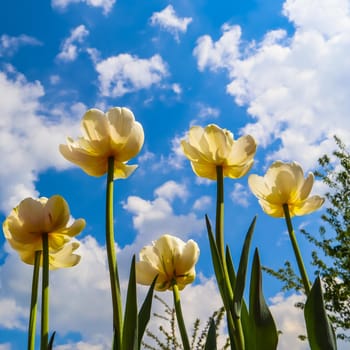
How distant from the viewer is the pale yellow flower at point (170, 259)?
5.30 feet

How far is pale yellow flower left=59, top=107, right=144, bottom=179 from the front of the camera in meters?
1.47

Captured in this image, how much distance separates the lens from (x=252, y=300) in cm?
130

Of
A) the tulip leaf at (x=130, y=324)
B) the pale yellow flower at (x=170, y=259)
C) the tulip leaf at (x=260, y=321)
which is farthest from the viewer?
the pale yellow flower at (x=170, y=259)

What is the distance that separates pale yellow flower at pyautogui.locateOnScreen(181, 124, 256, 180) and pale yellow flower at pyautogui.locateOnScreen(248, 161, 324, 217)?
133 mm

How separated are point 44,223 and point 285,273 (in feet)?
20.7

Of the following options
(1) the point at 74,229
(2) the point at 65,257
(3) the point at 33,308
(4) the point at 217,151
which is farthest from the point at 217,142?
(3) the point at 33,308

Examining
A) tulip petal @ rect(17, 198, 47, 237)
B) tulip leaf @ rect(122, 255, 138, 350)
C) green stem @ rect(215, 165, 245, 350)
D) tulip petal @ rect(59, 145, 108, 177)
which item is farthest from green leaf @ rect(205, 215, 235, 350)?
tulip petal @ rect(17, 198, 47, 237)

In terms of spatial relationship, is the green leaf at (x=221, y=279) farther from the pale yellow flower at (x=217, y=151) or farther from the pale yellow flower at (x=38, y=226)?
the pale yellow flower at (x=38, y=226)

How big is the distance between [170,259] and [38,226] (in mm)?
431

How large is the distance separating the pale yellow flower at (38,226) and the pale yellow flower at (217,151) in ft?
1.32

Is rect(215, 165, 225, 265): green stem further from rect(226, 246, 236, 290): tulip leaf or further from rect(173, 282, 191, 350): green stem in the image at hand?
rect(173, 282, 191, 350): green stem

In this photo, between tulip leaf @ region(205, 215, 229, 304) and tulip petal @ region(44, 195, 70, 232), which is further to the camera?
tulip petal @ region(44, 195, 70, 232)

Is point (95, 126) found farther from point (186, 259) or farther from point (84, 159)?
point (186, 259)

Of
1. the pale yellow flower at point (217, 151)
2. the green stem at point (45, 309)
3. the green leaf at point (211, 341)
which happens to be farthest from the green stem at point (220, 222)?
the green stem at point (45, 309)
